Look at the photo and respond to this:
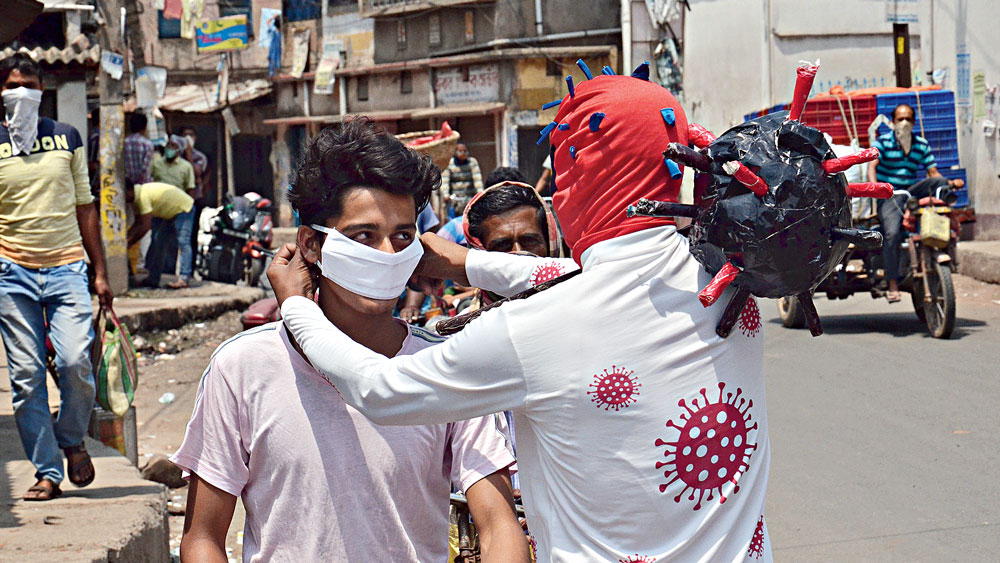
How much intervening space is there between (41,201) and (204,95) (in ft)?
102

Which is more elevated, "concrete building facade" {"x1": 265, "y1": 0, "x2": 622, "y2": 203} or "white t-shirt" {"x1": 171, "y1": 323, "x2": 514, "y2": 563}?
"concrete building facade" {"x1": 265, "y1": 0, "x2": 622, "y2": 203}

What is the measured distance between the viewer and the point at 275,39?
3503cm

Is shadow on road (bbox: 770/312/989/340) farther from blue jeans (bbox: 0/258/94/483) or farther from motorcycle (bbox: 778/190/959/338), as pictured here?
blue jeans (bbox: 0/258/94/483)

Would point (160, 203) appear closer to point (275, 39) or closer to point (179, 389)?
point (179, 389)

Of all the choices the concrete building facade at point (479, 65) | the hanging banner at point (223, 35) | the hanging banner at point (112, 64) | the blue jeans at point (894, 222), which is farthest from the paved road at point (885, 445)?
the hanging banner at point (223, 35)

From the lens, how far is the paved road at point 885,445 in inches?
211

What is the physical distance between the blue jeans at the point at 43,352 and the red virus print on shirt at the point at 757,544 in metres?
4.07

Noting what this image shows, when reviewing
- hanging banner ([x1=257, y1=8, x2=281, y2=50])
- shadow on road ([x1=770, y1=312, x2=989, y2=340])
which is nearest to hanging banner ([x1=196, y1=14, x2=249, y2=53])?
hanging banner ([x1=257, y1=8, x2=281, y2=50])

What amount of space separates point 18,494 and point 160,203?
10.1 metres

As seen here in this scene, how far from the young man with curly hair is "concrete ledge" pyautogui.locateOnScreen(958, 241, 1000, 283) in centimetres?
1276

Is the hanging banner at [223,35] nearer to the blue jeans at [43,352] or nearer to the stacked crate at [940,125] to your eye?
the stacked crate at [940,125]

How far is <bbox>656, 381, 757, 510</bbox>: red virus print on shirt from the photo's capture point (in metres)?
2.19

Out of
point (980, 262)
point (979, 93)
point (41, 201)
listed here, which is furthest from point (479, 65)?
point (41, 201)

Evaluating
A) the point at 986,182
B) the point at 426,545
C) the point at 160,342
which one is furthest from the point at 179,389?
the point at 986,182
